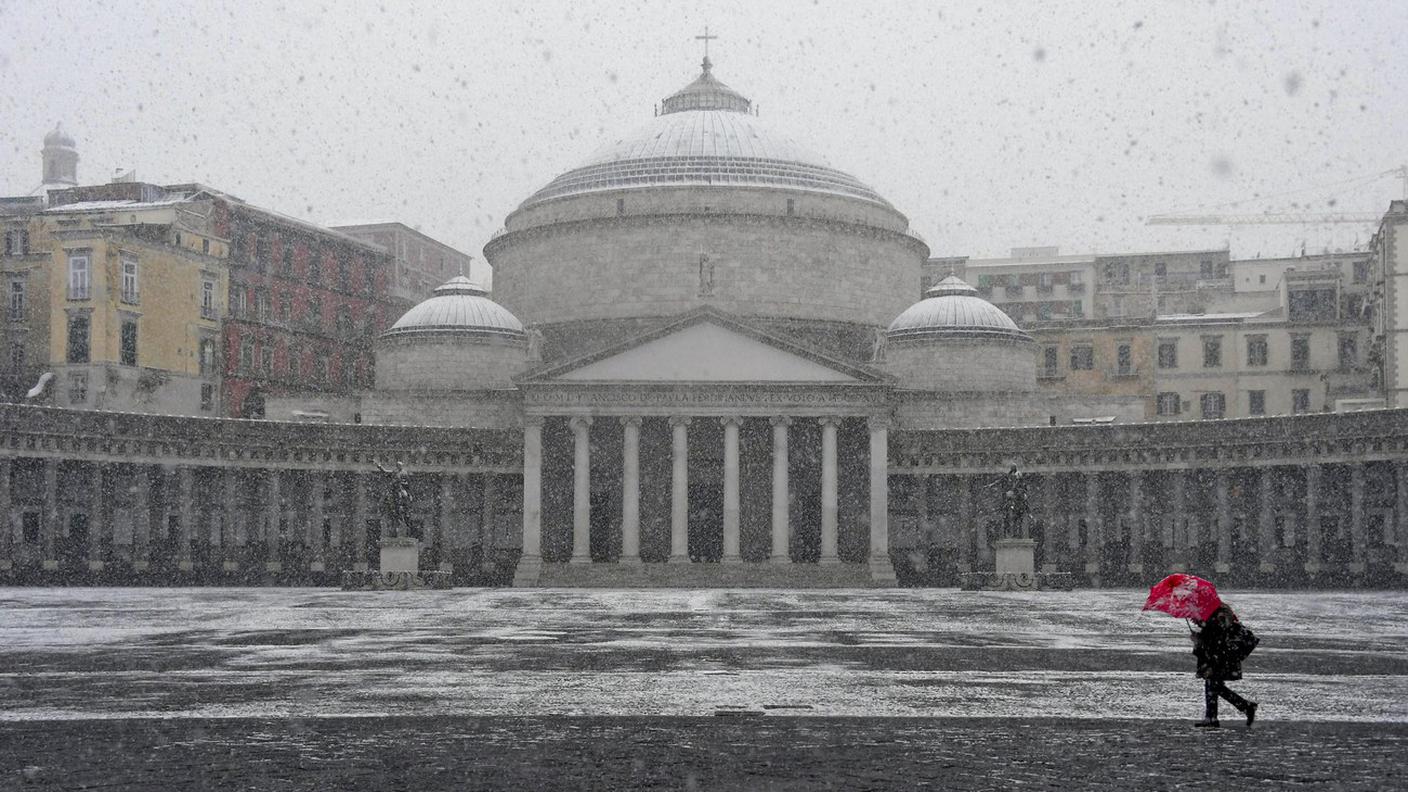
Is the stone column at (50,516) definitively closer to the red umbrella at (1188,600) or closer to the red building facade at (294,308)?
the red building facade at (294,308)

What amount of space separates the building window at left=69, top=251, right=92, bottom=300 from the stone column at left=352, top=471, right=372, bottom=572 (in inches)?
609

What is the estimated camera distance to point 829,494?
2391 inches

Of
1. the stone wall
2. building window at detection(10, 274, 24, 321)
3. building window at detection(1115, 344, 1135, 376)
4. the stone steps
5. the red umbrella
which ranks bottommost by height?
the stone steps

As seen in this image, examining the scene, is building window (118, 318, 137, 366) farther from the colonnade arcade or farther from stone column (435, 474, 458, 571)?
the colonnade arcade

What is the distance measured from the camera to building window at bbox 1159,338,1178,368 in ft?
277

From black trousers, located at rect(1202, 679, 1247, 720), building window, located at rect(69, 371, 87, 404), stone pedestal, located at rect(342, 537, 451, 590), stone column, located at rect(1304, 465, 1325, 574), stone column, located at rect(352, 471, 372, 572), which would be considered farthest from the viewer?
building window, located at rect(69, 371, 87, 404)

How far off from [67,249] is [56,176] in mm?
25488

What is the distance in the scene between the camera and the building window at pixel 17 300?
70.8 m

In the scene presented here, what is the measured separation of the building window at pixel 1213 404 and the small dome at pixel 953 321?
1678 cm

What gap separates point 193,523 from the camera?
6172 centimetres

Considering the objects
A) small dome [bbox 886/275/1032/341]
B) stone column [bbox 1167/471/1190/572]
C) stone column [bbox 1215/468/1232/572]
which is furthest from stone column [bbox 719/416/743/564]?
stone column [bbox 1215/468/1232/572]

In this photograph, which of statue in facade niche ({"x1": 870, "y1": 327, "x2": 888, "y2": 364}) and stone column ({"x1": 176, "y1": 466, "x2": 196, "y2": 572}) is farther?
statue in facade niche ({"x1": 870, "y1": 327, "x2": 888, "y2": 364})

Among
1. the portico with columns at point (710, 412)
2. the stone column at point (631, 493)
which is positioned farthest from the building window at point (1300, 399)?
the stone column at point (631, 493)

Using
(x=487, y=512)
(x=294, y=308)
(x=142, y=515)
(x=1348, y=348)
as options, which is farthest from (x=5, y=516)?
(x=1348, y=348)
